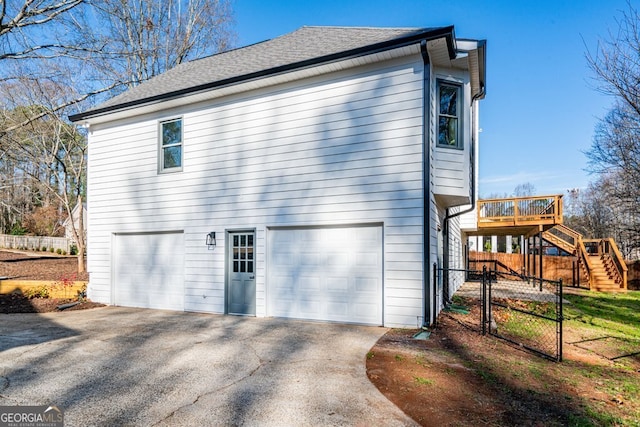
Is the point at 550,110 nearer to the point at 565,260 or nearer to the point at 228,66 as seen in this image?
the point at 565,260

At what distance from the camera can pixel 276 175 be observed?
7621 millimetres

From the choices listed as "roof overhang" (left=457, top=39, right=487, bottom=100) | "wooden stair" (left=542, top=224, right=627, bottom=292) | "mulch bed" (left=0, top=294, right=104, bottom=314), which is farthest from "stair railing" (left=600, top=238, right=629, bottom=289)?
"mulch bed" (left=0, top=294, right=104, bottom=314)

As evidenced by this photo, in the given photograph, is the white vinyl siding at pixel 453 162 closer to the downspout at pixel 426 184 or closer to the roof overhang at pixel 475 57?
the roof overhang at pixel 475 57

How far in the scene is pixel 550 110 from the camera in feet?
43.9

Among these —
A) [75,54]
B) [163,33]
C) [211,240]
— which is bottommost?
[211,240]

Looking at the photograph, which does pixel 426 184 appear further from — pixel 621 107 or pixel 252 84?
pixel 621 107

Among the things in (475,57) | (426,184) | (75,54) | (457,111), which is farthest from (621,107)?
(75,54)

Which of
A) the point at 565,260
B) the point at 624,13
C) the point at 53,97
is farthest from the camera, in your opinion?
the point at 565,260

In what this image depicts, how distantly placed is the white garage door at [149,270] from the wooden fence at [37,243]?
65.4ft

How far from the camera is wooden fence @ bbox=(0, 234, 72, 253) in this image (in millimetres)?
25750

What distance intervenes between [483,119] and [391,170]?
1556 cm

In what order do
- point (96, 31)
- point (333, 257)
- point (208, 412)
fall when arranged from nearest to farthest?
1. point (208, 412)
2. point (333, 257)
3. point (96, 31)

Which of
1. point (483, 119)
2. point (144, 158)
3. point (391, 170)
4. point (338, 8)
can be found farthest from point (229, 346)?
point (483, 119)

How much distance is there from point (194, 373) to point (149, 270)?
214 inches
